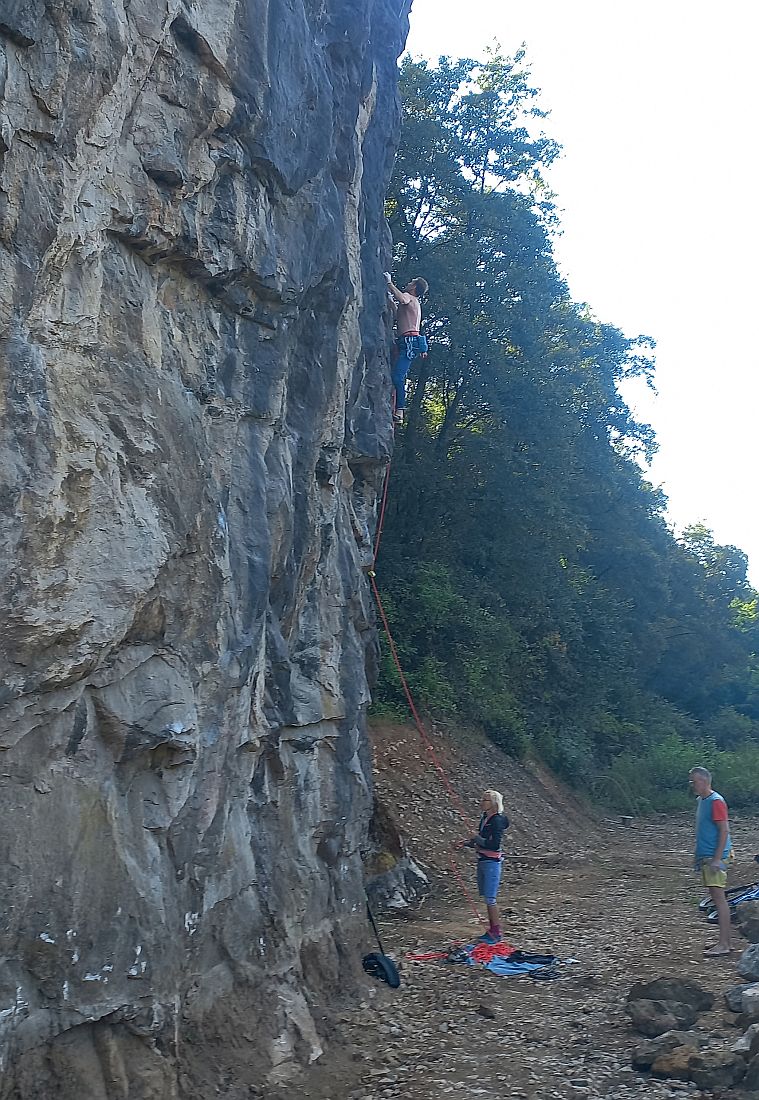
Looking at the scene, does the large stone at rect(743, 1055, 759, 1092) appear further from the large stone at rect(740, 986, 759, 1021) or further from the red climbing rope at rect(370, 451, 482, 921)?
the red climbing rope at rect(370, 451, 482, 921)

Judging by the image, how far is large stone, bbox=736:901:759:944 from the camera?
35.2 feet

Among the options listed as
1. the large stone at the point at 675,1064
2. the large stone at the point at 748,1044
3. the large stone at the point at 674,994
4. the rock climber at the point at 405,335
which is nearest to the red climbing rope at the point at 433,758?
the rock climber at the point at 405,335

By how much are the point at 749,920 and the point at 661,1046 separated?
413 cm

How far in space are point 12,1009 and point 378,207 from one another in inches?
360

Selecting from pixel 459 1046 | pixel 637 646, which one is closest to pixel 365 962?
pixel 459 1046

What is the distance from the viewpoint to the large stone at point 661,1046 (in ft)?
23.7

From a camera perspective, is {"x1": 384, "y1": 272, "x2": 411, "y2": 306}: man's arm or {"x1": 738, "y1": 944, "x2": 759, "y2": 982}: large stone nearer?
{"x1": 738, "y1": 944, "x2": 759, "y2": 982}: large stone

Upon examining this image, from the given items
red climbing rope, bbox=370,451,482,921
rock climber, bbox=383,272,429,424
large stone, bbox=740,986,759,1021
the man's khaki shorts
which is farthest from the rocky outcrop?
rock climber, bbox=383,272,429,424

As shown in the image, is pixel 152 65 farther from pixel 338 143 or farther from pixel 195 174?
pixel 338 143

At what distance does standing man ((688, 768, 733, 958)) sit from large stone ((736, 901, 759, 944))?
0.63 metres

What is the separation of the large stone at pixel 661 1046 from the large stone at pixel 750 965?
1691 mm

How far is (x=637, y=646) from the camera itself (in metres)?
28.1

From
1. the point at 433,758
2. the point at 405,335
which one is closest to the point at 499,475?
the point at 433,758

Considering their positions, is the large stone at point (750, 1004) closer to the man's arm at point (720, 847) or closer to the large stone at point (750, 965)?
the large stone at point (750, 965)
